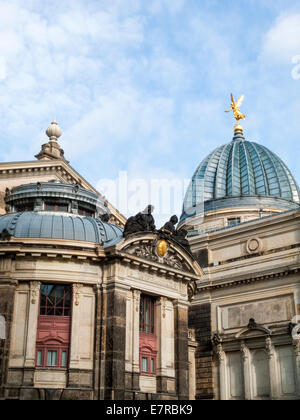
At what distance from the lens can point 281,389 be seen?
49.9 m

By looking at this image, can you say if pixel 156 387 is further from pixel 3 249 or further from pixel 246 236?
pixel 246 236

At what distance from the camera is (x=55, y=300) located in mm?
33312

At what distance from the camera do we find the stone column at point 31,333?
31.3 meters

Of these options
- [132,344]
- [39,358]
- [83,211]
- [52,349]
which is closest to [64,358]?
[52,349]

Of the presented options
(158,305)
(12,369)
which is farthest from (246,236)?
(12,369)

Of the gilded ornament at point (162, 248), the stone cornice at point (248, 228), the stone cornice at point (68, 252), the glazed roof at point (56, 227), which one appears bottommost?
the stone cornice at point (68, 252)

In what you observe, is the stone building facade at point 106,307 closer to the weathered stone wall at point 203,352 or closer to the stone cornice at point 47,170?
the stone cornice at point 47,170

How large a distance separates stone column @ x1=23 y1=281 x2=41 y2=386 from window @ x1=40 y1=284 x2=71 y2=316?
539 mm

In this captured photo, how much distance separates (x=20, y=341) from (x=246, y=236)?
97.2 ft

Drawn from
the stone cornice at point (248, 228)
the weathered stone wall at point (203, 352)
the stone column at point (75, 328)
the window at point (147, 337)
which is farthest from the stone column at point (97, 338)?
the stone cornice at point (248, 228)

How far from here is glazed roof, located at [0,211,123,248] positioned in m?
34.9

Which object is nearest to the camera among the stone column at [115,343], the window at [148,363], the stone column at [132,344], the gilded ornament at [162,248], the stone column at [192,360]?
the stone column at [115,343]

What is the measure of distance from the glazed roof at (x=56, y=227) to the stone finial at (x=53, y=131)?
2101 centimetres

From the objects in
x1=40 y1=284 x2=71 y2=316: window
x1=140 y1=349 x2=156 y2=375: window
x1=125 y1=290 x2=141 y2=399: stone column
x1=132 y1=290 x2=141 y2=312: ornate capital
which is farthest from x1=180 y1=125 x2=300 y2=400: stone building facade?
x1=40 y1=284 x2=71 y2=316: window
